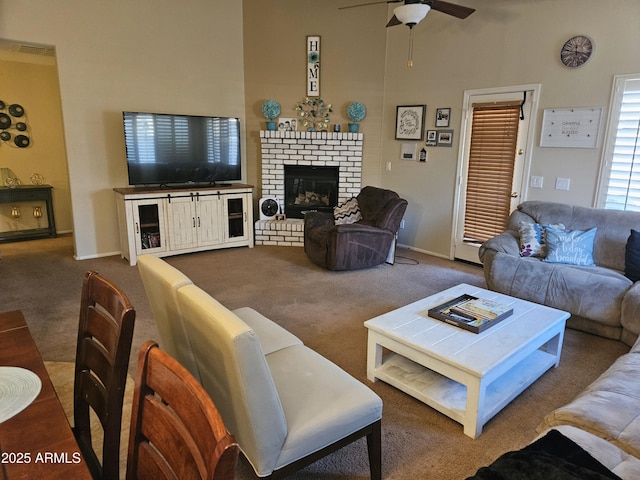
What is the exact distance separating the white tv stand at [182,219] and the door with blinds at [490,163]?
2.85 metres

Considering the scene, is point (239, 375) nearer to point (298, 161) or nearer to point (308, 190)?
point (298, 161)

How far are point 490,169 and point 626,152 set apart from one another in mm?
1365

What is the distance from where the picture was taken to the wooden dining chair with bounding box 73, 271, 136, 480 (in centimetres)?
129

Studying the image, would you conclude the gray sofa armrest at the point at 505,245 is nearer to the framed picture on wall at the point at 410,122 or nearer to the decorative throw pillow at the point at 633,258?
the decorative throw pillow at the point at 633,258

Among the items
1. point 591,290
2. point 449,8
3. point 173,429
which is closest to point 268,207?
point 449,8

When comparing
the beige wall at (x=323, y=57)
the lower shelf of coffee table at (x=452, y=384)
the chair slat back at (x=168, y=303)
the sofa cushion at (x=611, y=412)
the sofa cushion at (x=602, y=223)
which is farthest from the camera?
the beige wall at (x=323, y=57)

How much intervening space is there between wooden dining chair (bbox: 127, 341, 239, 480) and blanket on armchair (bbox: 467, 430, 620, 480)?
0.90 m

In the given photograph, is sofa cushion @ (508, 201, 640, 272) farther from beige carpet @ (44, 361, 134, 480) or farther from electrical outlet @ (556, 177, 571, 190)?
beige carpet @ (44, 361, 134, 480)

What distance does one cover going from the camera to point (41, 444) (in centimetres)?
101

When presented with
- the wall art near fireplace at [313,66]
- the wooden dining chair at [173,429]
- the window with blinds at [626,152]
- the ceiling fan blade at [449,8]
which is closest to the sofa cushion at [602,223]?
the window with blinds at [626,152]

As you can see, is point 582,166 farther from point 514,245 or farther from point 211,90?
point 211,90

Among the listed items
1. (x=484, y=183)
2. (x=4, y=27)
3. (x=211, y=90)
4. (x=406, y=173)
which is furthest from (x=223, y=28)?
(x=484, y=183)

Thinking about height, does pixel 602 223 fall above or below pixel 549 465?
above

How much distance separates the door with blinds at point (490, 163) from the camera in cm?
473
